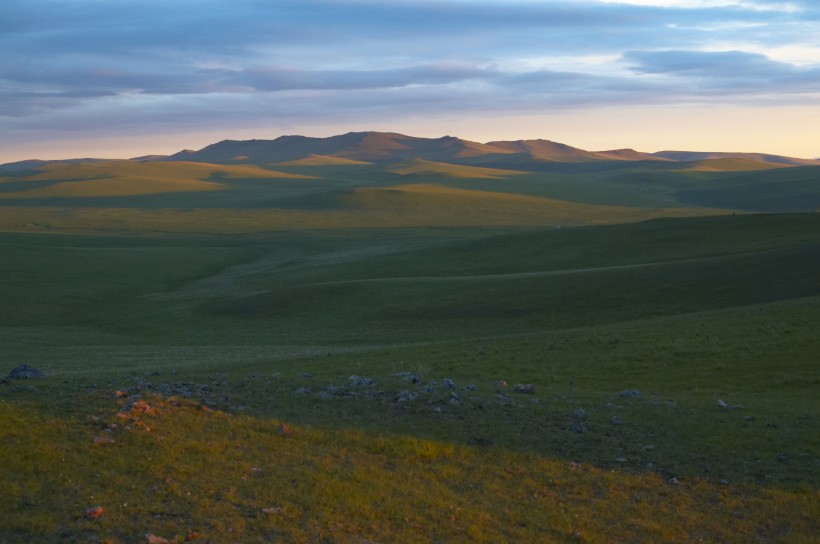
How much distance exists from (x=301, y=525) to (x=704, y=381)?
13.6m

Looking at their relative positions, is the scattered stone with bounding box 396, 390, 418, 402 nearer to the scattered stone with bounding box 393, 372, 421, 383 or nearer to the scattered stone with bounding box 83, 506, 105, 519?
the scattered stone with bounding box 393, 372, 421, 383

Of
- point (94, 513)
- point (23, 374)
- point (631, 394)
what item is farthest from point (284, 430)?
point (631, 394)

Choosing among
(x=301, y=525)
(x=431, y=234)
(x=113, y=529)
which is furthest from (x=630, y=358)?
(x=431, y=234)

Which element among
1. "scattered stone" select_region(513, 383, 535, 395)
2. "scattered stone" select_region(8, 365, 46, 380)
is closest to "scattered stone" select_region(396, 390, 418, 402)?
"scattered stone" select_region(513, 383, 535, 395)

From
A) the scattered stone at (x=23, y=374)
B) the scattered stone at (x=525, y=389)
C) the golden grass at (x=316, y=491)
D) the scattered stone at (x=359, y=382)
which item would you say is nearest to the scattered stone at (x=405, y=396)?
the scattered stone at (x=359, y=382)

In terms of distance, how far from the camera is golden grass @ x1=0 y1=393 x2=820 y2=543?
35.2 feet

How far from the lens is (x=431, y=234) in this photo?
4414 inches

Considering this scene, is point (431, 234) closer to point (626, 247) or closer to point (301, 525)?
point (626, 247)

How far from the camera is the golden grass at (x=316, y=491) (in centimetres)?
1073

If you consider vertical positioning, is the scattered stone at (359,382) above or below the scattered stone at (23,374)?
below

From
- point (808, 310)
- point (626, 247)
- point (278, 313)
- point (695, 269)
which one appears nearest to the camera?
point (808, 310)

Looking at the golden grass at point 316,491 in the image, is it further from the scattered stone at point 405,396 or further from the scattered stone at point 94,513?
the scattered stone at point 405,396

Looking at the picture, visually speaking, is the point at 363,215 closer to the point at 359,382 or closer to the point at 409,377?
the point at 409,377

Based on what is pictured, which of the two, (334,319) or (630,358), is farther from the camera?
(334,319)
